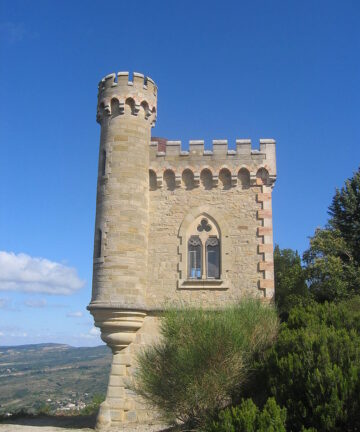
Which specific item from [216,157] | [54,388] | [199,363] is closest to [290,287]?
[216,157]

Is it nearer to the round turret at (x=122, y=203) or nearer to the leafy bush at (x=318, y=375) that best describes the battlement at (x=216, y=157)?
the round turret at (x=122, y=203)

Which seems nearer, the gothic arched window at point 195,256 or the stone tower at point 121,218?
the stone tower at point 121,218

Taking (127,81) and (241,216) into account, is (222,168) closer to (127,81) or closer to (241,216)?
(241,216)

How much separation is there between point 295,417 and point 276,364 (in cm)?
155

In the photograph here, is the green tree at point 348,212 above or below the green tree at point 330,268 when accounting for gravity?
above

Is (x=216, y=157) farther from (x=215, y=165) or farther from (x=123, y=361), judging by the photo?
(x=123, y=361)

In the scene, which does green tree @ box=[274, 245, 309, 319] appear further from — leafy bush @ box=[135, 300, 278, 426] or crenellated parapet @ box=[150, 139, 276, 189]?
leafy bush @ box=[135, 300, 278, 426]

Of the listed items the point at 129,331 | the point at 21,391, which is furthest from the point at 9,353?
the point at 129,331

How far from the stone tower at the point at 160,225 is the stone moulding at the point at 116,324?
3 centimetres

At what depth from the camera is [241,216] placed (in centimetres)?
1677

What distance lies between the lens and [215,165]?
17125 millimetres

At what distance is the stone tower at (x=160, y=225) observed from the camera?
1534 centimetres

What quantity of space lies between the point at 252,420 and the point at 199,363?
10.00 ft

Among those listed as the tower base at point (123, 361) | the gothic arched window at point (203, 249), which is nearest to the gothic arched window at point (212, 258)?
the gothic arched window at point (203, 249)
